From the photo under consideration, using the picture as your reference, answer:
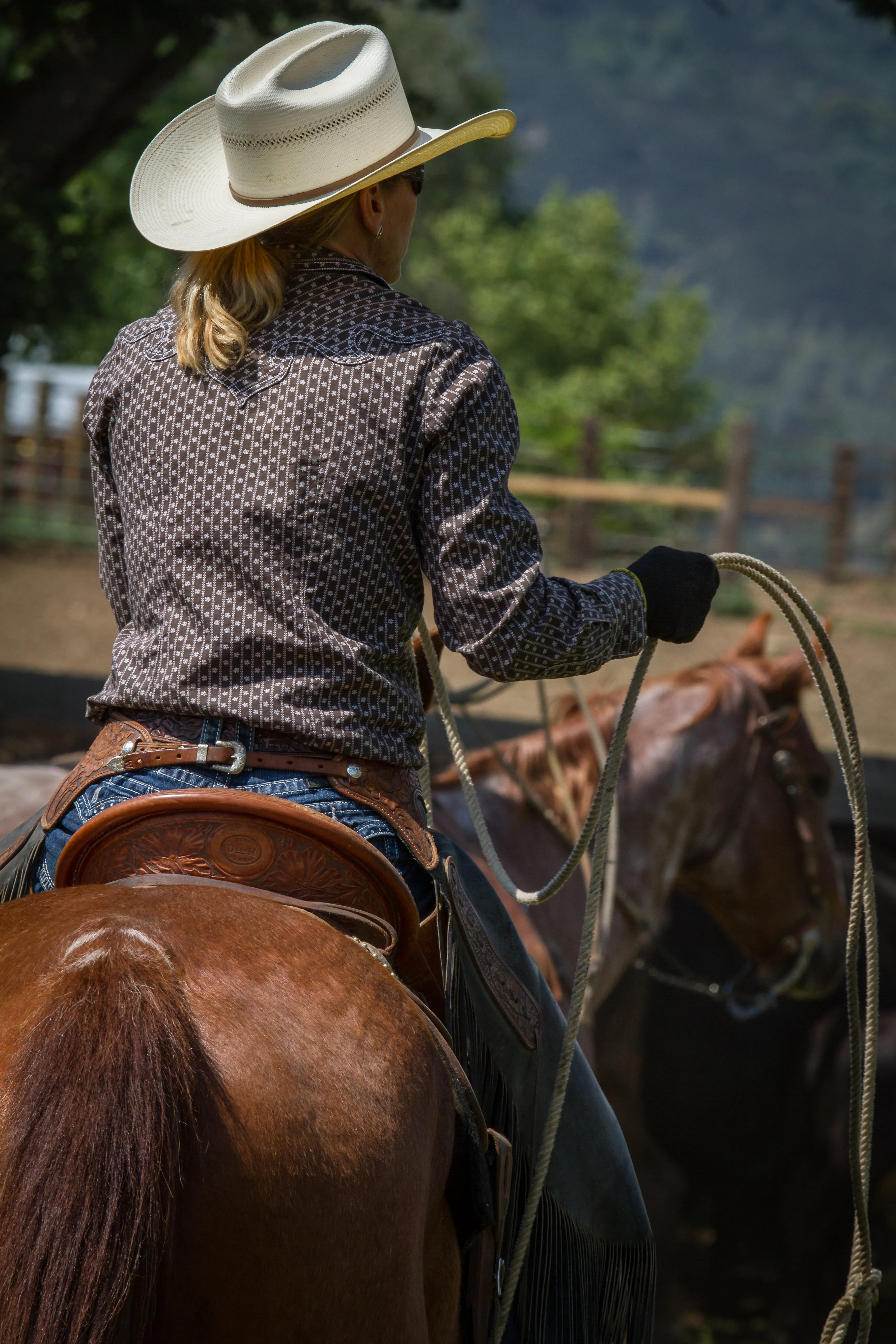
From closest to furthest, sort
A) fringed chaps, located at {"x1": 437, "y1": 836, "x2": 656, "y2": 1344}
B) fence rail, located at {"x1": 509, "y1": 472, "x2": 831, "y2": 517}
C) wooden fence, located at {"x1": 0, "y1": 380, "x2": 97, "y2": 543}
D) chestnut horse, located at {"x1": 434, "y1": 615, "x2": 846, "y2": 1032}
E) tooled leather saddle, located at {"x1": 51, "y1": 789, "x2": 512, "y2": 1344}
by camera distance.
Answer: tooled leather saddle, located at {"x1": 51, "y1": 789, "x2": 512, "y2": 1344}, fringed chaps, located at {"x1": 437, "y1": 836, "x2": 656, "y2": 1344}, chestnut horse, located at {"x1": 434, "y1": 615, "x2": 846, "y2": 1032}, fence rail, located at {"x1": 509, "y1": 472, "x2": 831, "y2": 517}, wooden fence, located at {"x1": 0, "y1": 380, "x2": 97, "y2": 543}

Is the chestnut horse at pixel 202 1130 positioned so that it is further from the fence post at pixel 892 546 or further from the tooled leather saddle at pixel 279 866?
the fence post at pixel 892 546

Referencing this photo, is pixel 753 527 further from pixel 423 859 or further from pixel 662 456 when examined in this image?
pixel 423 859

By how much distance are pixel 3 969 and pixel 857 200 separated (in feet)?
726

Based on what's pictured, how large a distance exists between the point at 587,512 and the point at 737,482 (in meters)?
1.98

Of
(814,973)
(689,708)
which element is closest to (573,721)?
(689,708)

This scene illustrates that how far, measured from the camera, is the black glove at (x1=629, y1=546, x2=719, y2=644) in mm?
1845

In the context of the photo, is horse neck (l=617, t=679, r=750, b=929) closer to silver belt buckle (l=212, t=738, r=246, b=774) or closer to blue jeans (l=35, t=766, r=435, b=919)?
blue jeans (l=35, t=766, r=435, b=919)

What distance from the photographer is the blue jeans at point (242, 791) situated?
1.58m

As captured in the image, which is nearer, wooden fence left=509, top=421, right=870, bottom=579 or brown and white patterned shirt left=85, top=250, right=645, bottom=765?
brown and white patterned shirt left=85, top=250, right=645, bottom=765

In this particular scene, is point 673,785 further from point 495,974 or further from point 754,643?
point 495,974

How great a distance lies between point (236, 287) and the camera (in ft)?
5.47

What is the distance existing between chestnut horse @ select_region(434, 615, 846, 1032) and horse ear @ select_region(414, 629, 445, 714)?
0.91 metres

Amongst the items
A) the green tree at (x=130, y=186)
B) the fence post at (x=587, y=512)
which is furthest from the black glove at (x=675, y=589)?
the fence post at (x=587, y=512)

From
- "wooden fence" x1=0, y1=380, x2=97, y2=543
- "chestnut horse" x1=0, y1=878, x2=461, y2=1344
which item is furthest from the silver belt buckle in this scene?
"wooden fence" x1=0, y1=380, x2=97, y2=543
